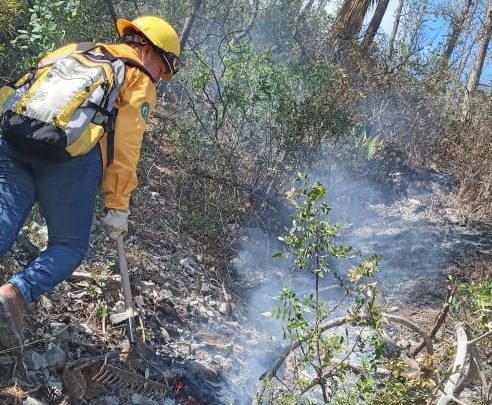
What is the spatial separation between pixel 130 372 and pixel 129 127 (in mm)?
1237

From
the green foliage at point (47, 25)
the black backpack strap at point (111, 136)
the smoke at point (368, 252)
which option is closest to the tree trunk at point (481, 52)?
the smoke at point (368, 252)

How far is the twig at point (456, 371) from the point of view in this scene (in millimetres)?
2109

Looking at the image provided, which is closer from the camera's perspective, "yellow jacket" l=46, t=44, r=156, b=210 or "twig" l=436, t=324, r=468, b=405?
"twig" l=436, t=324, r=468, b=405

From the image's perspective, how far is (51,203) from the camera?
2.58m

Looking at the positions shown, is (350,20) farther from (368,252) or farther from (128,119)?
(128,119)

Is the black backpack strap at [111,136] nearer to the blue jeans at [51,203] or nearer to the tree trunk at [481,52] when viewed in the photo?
the blue jeans at [51,203]

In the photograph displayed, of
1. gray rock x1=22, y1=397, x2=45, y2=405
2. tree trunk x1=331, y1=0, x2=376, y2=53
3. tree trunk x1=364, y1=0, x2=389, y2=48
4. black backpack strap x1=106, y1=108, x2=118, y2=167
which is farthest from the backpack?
tree trunk x1=364, y1=0, x2=389, y2=48

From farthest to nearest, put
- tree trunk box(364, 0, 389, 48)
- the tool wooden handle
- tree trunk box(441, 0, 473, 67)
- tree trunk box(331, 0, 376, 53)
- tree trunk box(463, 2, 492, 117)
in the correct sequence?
tree trunk box(463, 2, 492, 117)
tree trunk box(441, 0, 473, 67)
tree trunk box(364, 0, 389, 48)
tree trunk box(331, 0, 376, 53)
the tool wooden handle

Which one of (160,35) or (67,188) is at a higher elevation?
(160,35)

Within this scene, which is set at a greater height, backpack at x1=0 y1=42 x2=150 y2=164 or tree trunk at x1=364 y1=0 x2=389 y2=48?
tree trunk at x1=364 y1=0 x2=389 y2=48

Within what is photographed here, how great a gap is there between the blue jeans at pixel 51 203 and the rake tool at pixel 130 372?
45 centimetres

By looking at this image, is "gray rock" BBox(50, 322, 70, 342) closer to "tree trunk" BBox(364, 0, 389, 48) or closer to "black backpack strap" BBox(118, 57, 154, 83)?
"black backpack strap" BBox(118, 57, 154, 83)

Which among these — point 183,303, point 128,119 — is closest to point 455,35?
point 183,303

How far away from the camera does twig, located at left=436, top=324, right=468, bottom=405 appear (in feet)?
6.92
